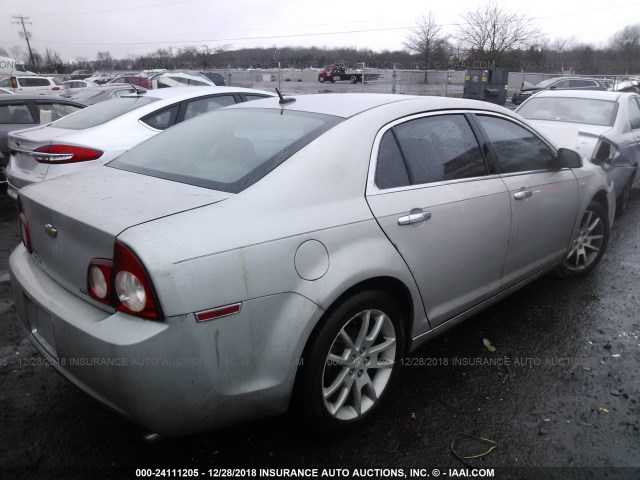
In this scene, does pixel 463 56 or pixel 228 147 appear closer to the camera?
pixel 228 147

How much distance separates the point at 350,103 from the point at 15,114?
6.49 m

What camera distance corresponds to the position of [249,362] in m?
1.92

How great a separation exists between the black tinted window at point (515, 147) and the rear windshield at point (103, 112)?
4192 mm

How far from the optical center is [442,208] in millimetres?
2646

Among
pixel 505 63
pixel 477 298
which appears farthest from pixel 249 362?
pixel 505 63

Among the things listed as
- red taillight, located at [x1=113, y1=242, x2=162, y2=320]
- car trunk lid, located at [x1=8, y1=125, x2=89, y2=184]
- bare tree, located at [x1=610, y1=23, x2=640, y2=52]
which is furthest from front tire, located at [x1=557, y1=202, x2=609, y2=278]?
bare tree, located at [x1=610, y1=23, x2=640, y2=52]

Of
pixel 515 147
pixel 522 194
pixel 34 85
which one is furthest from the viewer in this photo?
pixel 34 85

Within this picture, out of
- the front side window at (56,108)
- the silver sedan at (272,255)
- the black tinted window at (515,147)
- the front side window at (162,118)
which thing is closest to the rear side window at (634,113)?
the black tinted window at (515,147)

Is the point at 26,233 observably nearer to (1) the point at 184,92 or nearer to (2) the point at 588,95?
(1) the point at 184,92

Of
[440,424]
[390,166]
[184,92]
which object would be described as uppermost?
[184,92]

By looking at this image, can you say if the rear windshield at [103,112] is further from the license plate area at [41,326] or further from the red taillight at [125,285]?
the red taillight at [125,285]

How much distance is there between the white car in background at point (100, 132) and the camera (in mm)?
4855

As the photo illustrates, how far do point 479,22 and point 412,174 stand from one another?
40964 millimetres

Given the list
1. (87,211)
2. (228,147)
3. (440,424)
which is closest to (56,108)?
(228,147)
